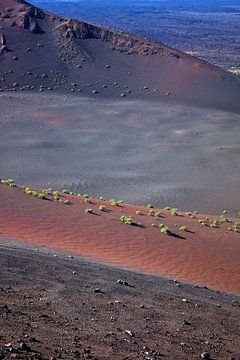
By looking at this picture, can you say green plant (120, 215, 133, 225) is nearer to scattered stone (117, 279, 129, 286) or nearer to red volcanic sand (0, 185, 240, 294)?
red volcanic sand (0, 185, 240, 294)

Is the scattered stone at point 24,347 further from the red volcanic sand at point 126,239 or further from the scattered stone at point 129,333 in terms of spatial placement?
the red volcanic sand at point 126,239

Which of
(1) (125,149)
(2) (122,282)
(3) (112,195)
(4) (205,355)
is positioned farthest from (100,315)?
(1) (125,149)

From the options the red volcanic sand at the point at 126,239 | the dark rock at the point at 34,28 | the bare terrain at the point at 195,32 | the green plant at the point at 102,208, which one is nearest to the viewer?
the red volcanic sand at the point at 126,239

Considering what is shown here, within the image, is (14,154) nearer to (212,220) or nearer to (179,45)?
(212,220)

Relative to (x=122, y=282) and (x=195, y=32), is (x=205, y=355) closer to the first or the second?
(x=122, y=282)

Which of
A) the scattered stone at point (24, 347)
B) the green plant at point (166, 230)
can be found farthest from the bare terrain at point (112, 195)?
the green plant at point (166, 230)

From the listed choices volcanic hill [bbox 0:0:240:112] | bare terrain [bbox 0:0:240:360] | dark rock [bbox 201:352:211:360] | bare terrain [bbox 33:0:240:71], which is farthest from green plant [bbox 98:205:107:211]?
bare terrain [bbox 33:0:240:71]

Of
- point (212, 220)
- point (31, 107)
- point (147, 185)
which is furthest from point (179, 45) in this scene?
point (212, 220)
